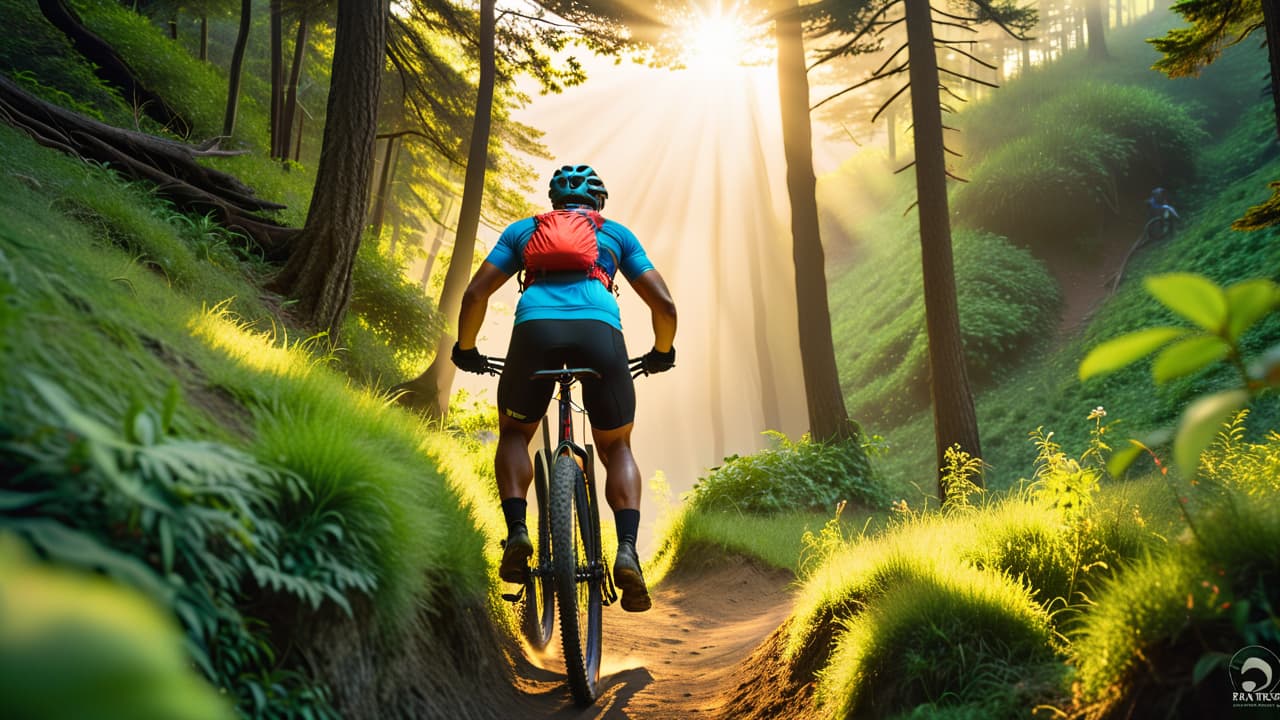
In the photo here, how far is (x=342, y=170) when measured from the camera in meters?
6.59

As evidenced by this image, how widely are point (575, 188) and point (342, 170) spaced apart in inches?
129

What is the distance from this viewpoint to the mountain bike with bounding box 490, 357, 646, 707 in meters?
3.70

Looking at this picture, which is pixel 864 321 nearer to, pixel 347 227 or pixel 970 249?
pixel 970 249

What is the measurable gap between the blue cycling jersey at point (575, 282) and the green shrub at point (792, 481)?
6.64m

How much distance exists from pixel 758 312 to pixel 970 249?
12.5m

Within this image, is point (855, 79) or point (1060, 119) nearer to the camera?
point (1060, 119)

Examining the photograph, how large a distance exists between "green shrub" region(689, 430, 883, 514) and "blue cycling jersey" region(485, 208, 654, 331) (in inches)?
262

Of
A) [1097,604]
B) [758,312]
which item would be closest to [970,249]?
[758,312]

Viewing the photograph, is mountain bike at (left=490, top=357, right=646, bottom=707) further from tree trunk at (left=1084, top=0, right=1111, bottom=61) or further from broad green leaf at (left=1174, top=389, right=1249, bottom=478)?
tree trunk at (left=1084, top=0, right=1111, bottom=61)

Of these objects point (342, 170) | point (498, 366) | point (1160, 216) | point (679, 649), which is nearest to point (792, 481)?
point (679, 649)

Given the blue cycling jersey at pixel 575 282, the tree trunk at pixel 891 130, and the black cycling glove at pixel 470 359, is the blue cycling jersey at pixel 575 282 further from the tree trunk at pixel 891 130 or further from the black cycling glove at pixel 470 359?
the tree trunk at pixel 891 130

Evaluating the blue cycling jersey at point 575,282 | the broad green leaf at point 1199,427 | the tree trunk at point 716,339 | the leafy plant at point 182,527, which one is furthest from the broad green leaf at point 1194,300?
the tree trunk at point 716,339

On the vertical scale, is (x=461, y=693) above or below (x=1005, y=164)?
below

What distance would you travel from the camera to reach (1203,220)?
1695 cm
